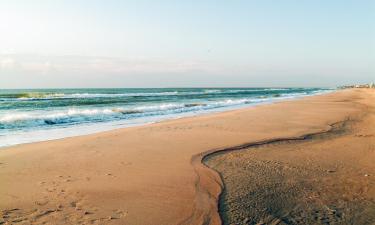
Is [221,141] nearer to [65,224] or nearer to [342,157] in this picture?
[342,157]

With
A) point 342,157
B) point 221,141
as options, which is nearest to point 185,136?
point 221,141

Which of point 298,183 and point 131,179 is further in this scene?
point 131,179

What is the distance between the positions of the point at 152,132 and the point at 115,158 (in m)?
3.94

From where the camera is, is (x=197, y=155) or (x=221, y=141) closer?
(x=197, y=155)

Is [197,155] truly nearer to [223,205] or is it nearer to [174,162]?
[174,162]

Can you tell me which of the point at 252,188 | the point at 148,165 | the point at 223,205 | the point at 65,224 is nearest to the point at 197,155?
the point at 148,165

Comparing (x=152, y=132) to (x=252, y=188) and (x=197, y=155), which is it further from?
(x=252, y=188)

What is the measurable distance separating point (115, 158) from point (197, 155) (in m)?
1.75

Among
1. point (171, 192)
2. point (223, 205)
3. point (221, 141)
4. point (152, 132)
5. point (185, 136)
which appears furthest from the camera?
point (152, 132)

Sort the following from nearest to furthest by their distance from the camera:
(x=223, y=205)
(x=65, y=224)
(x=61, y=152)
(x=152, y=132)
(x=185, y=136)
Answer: (x=65, y=224) → (x=223, y=205) → (x=61, y=152) → (x=185, y=136) → (x=152, y=132)

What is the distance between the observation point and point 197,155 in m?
7.05

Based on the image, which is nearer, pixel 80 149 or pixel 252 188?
pixel 252 188

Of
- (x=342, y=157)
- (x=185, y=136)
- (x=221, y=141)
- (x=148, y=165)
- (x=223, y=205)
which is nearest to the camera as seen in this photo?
(x=223, y=205)

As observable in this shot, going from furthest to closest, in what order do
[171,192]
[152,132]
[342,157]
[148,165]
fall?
1. [152,132]
2. [342,157]
3. [148,165]
4. [171,192]
